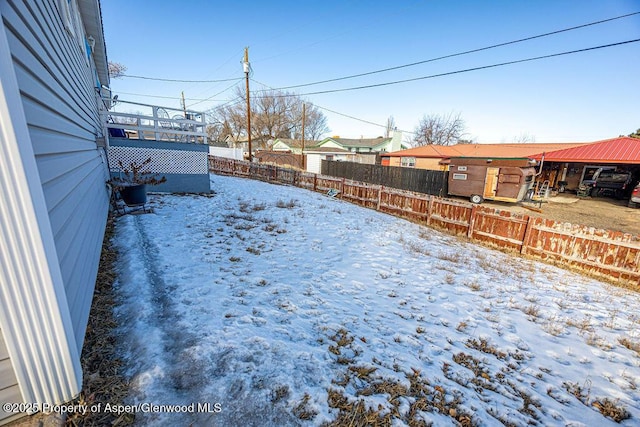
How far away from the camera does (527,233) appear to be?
720cm

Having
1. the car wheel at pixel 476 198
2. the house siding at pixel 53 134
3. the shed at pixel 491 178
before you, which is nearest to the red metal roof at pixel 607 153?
the shed at pixel 491 178

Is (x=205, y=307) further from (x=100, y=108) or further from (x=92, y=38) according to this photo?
(x=92, y=38)

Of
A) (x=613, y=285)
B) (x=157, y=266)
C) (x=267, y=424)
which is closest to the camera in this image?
(x=267, y=424)

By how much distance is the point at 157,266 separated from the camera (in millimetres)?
3973

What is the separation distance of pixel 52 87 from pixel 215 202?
607 centimetres

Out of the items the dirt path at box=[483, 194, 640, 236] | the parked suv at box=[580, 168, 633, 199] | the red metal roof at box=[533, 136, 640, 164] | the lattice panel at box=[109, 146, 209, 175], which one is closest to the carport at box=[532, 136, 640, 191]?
the red metal roof at box=[533, 136, 640, 164]

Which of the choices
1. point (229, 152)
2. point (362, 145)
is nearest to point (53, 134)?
point (229, 152)

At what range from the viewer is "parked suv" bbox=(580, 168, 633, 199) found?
59.0 feet

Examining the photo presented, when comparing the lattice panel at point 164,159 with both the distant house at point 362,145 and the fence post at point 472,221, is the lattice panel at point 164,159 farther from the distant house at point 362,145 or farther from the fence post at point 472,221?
the distant house at point 362,145

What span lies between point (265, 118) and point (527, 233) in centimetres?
4277

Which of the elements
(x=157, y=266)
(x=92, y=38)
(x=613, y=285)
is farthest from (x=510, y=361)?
(x=92, y=38)

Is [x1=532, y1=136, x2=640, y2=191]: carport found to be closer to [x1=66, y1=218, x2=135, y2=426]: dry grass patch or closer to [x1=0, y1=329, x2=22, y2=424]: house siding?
[x1=66, y1=218, x2=135, y2=426]: dry grass patch

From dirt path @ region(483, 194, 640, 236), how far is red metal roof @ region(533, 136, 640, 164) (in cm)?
264

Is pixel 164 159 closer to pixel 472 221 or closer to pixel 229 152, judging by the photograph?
pixel 472 221
